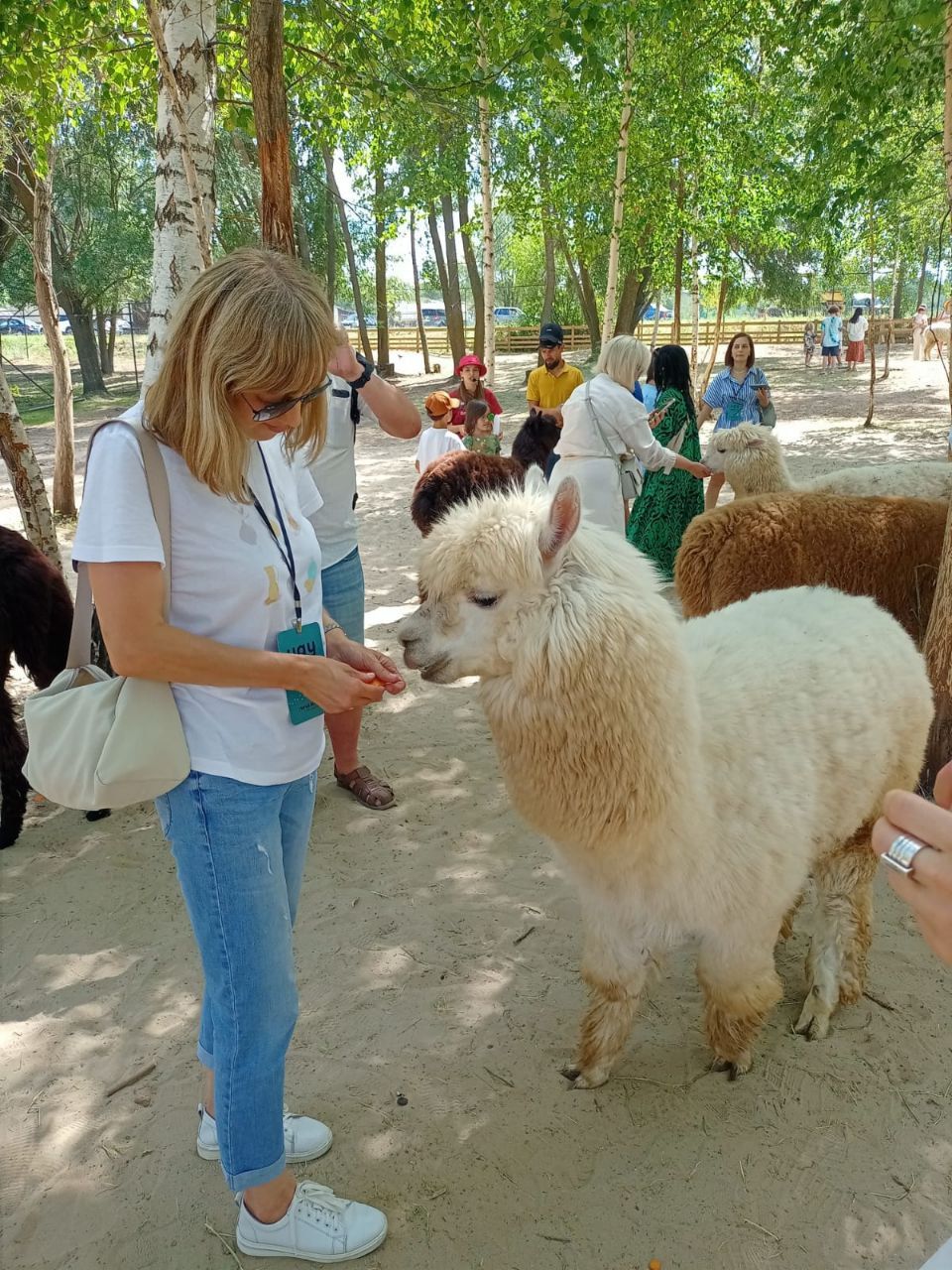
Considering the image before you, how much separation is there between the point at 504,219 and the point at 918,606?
3400cm

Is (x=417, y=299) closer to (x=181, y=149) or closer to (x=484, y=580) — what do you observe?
(x=181, y=149)

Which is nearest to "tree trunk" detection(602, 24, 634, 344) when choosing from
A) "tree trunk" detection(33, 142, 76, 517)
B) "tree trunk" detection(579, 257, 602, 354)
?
"tree trunk" detection(33, 142, 76, 517)

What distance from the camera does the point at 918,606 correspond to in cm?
444

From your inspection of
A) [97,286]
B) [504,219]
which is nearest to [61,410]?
[97,286]

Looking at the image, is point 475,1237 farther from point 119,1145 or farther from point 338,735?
point 338,735

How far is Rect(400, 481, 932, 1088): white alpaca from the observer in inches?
75.4

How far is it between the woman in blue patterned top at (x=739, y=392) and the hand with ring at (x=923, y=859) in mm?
7193

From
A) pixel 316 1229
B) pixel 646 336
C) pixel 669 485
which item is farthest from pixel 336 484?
pixel 646 336

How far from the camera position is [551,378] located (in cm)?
805

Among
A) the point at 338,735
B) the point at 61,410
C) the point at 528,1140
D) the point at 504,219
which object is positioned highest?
the point at 504,219

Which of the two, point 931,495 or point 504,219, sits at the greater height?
point 504,219

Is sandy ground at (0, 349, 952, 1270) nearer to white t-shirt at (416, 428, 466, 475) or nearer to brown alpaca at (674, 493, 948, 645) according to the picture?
brown alpaca at (674, 493, 948, 645)

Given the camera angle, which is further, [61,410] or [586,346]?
[586,346]

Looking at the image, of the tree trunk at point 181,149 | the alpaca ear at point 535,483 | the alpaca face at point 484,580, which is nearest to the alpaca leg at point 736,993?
the alpaca face at point 484,580
